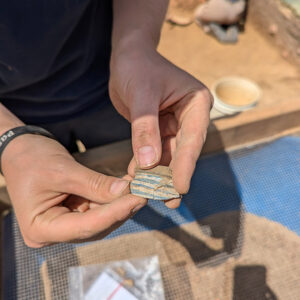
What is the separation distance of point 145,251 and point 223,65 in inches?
87.4

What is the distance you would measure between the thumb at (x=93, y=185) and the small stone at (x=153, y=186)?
5 centimetres

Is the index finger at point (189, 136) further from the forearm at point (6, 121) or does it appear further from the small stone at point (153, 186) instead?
the forearm at point (6, 121)

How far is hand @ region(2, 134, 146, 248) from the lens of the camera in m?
0.92

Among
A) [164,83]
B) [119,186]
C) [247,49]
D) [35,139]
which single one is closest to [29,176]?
[35,139]

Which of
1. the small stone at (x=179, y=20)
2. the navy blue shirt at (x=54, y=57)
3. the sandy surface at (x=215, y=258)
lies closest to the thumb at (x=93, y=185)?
the navy blue shirt at (x=54, y=57)

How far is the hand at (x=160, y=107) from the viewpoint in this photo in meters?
0.98

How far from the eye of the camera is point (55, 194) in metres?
1.01

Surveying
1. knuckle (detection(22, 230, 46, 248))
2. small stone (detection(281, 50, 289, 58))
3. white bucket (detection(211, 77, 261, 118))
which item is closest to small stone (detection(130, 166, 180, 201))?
knuckle (detection(22, 230, 46, 248))

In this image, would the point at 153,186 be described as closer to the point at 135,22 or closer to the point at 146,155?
the point at 146,155

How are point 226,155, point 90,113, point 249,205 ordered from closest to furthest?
1. point 90,113
2. point 249,205
3. point 226,155

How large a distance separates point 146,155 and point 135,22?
2.23 feet

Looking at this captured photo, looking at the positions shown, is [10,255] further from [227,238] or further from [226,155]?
[226,155]

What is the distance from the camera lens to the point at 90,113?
1.50m

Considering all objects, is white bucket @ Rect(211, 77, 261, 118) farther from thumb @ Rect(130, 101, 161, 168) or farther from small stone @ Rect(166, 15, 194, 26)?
small stone @ Rect(166, 15, 194, 26)
